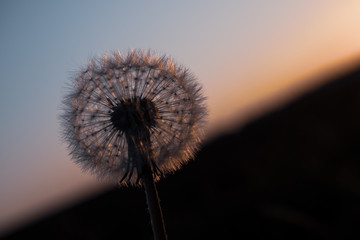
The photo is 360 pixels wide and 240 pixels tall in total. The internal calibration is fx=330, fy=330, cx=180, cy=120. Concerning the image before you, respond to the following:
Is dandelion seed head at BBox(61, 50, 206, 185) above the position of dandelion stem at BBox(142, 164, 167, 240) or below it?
above

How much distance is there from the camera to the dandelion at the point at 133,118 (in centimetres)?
313

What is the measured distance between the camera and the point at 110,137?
3357 mm

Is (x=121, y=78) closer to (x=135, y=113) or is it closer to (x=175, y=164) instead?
(x=135, y=113)

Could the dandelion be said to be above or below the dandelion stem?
above

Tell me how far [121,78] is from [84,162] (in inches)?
37.3

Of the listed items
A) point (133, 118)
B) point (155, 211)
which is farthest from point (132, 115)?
point (155, 211)

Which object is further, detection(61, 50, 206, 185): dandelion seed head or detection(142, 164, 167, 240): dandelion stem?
detection(61, 50, 206, 185): dandelion seed head

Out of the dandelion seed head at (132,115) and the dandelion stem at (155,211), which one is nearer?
the dandelion stem at (155,211)

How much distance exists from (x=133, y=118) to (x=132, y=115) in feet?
0.14

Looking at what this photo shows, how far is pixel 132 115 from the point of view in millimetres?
3061

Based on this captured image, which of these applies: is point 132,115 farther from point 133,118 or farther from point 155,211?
point 155,211

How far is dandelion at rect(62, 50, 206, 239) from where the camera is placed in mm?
3127

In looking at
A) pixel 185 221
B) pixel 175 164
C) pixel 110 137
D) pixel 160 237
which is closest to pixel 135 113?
pixel 110 137

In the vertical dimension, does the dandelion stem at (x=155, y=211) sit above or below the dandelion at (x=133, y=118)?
below
